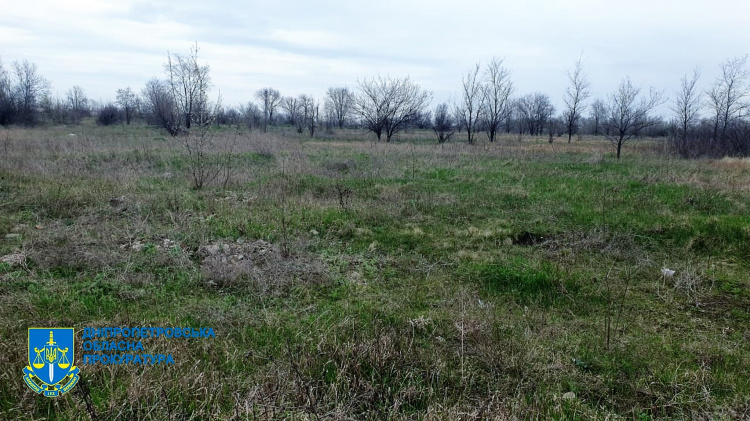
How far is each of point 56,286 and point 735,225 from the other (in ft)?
30.6

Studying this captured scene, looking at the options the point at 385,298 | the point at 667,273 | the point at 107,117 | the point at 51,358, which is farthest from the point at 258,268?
the point at 107,117

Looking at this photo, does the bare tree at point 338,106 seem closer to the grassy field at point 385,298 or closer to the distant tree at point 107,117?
the distant tree at point 107,117

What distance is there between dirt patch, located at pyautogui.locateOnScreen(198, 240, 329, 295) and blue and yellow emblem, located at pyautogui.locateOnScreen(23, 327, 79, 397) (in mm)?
1494

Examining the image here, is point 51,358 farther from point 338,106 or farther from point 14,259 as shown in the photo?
point 338,106

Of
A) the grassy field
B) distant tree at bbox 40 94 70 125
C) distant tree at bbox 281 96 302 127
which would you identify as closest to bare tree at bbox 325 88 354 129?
distant tree at bbox 281 96 302 127

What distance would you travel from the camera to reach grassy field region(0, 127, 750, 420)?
2.64 meters

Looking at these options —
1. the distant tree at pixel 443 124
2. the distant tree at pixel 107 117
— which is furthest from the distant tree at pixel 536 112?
the distant tree at pixel 107 117

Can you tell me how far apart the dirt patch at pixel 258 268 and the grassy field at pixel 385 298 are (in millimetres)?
33

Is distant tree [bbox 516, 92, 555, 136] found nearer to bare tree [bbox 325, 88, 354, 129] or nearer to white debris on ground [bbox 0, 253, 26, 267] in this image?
bare tree [bbox 325, 88, 354, 129]

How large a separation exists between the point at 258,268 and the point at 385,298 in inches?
61.7

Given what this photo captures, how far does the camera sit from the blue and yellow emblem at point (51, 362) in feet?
8.23

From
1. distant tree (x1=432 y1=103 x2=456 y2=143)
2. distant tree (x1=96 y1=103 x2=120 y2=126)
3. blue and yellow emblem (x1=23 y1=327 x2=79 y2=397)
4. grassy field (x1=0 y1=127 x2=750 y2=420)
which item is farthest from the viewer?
distant tree (x1=96 y1=103 x2=120 y2=126)

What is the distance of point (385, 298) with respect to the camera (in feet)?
13.9

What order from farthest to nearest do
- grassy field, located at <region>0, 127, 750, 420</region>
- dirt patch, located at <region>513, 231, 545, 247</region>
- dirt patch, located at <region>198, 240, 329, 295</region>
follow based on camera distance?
1. dirt patch, located at <region>513, 231, 545, 247</region>
2. dirt patch, located at <region>198, 240, 329, 295</region>
3. grassy field, located at <region>0, 127, 750, 420</region>
